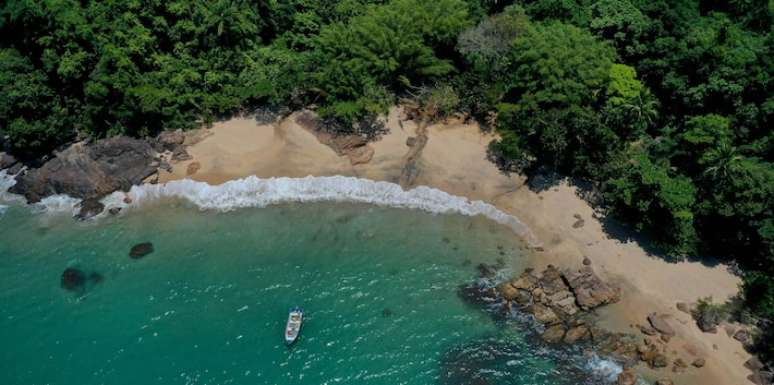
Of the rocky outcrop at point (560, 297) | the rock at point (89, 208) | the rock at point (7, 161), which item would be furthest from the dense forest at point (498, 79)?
the rock at point (89, 208)

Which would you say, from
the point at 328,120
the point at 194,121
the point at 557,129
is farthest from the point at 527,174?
the point at 194,121

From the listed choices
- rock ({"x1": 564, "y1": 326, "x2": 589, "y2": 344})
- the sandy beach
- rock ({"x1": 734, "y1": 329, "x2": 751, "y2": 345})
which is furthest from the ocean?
rock ({"x1": 734, "y1": 329, "x2": 751, "y2": 345})

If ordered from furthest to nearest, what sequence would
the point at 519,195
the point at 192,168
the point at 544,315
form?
the point at 192,168, the point at 519,195, the point at 544,315

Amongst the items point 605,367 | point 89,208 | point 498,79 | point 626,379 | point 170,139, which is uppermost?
point 498,79

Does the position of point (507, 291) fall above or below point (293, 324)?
above

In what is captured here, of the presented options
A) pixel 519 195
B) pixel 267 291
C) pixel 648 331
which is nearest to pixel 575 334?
pixel 648 331

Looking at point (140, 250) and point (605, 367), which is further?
point (140, 250)

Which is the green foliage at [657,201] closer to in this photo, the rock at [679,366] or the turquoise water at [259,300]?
the rock at [679,366]

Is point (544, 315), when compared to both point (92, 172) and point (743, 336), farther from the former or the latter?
point (92, 172)

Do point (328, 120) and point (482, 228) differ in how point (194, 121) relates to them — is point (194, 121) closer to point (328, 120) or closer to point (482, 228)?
point (328, 120)
